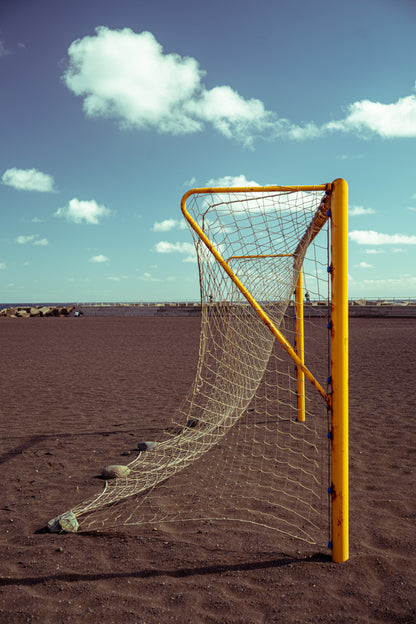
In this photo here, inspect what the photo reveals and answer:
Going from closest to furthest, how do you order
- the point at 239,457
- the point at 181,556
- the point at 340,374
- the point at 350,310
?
the point at 340,374 < the point at 181,556 < the point at 239,457 < the point at 350,310

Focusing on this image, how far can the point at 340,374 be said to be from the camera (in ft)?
8.73

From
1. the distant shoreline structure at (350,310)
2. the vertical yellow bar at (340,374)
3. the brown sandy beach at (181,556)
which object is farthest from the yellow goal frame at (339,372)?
the distant shoreline structure at (350,310)

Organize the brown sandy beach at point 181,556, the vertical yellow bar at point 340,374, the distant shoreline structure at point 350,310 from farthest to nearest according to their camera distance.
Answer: the distant shoreline structure at point 350,310 < the vertical yellow bar at point 340,374 < the brown sandy beach at point 181,556

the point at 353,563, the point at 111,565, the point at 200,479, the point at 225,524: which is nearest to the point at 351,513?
the point at 353,563

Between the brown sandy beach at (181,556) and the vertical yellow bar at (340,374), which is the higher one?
the vertical yellow bar at (340,374)

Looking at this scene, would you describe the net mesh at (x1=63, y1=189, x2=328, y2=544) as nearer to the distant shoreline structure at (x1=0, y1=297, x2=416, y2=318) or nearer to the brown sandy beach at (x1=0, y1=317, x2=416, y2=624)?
the brown sandy beach at (x1=0, y1=317, x2=416, y2=624)

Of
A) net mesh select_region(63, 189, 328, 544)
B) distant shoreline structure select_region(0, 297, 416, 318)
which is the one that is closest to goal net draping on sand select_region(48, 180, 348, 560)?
net mesh select_region(63, 189, 328, 544)

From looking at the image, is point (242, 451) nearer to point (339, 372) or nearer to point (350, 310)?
point (339, 372)

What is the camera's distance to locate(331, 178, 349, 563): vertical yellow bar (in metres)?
2.64

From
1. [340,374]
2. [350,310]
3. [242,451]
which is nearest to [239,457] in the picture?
[242,451]

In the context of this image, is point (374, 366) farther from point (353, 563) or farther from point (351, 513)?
point (353, 563)

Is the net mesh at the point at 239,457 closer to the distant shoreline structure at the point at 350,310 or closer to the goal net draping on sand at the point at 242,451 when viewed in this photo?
the goal net draping on sand at the point at 242,451

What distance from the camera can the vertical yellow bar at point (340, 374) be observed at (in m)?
2.64

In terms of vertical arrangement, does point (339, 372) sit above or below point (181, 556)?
above
